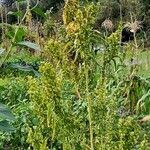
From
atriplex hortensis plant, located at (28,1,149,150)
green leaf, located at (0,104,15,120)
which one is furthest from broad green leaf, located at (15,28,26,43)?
Result: green leaf, located at (0,104,15,120)

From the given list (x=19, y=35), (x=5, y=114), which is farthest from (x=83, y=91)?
(x=5, y=114)

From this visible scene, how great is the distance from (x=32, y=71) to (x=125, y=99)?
3.35m

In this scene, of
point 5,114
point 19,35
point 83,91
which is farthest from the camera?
point 83,91

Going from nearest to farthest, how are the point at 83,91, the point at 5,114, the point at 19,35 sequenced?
the point at 5,114 < the point at 19,35 < the point at 83,91

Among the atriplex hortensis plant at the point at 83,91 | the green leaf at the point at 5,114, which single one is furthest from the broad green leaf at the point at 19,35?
the green leaf at the point at 5,114

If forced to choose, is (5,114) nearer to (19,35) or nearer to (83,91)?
(19,35)

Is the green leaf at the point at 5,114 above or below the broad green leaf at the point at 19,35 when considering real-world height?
below

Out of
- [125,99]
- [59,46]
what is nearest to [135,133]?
[59,46]

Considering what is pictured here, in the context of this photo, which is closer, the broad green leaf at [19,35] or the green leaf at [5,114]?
the green leaf at [5,114]

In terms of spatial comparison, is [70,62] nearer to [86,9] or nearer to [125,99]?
[86,9]

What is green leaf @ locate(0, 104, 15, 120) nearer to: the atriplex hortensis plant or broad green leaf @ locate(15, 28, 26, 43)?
the atriplex hortensis plant

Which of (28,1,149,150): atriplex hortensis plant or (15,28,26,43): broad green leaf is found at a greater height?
(15,28,26,43): broad green leaf

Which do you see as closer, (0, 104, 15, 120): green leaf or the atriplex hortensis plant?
(0, 104, 15, 120): green leaf

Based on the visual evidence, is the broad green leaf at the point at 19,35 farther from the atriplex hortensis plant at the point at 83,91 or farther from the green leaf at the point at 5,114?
the green leaf at the point at 5,114
